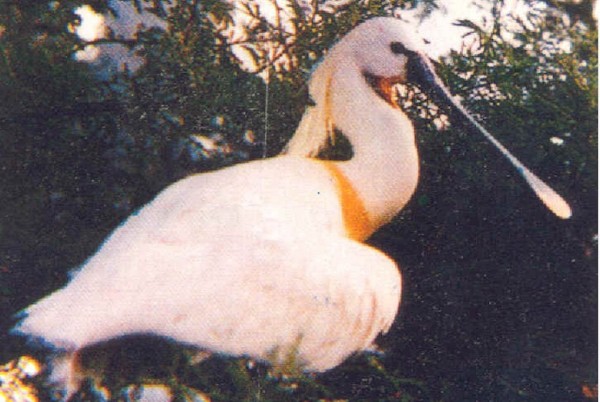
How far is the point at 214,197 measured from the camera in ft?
3.15

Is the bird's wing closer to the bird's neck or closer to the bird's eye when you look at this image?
the bird's neck

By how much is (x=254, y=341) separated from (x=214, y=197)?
0.74 ft

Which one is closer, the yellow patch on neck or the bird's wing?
the bird's wing

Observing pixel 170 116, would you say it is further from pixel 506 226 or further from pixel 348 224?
pixel 506 226

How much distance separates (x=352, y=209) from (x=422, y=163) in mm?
194

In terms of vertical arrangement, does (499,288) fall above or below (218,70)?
below

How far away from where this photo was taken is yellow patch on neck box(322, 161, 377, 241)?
1.10 meters

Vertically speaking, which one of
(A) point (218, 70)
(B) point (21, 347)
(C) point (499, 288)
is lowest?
(C) point (499, 288)

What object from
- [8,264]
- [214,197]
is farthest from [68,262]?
[214,197]

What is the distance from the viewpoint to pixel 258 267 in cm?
85

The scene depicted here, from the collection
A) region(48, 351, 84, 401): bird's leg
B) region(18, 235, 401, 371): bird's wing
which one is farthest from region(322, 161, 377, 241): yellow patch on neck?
region(48, 351, 84, 401): bird's leg

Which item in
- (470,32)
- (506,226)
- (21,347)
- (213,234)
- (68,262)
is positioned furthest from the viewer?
(470,32)

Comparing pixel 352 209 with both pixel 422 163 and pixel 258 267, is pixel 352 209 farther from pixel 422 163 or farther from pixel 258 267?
pixel 258 267

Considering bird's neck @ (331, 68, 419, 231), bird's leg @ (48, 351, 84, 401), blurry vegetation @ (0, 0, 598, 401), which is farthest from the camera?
bird's neck @ (331, 68, 419, 231)
